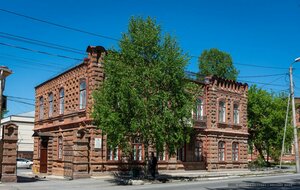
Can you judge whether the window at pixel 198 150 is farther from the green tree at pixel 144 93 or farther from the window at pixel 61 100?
the window at pixel 61 100

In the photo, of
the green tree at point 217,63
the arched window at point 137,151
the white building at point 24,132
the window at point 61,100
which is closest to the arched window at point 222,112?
the arched window at point 137,151

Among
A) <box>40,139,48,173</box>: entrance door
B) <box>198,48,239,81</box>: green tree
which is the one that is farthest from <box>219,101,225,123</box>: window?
<box>198,48,239,81</box>: green tree

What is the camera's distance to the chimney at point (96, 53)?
98.2 ft

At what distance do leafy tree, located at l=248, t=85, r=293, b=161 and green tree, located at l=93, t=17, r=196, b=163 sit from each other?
21.6 metres

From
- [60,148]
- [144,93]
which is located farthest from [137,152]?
[144,93]

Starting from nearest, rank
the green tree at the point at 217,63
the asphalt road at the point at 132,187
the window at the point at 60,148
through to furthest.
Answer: the asphalt road at the point at 132,187, the window at the point at 60,148, the green tree at the point at 217,63

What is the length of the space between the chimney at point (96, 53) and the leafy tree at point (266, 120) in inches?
909

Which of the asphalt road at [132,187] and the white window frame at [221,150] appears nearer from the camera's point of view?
the asphalt road at [132,187]

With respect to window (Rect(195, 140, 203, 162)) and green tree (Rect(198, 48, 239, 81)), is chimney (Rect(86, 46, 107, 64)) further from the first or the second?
green tree (Rect(198, 48, 239, 81))

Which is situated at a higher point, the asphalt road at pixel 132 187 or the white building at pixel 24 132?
the white building at pixel 24 132

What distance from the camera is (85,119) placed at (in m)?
30.0

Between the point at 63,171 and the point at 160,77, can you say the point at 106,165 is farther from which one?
the point at 160,77

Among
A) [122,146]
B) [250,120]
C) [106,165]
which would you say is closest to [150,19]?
[122,146]

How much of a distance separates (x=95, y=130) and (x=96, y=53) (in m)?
5.62
